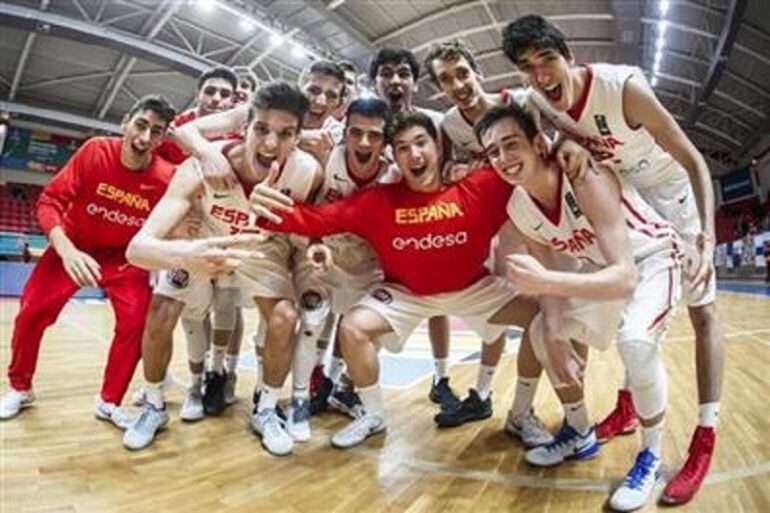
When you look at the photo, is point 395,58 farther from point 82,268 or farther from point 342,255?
point 82,268

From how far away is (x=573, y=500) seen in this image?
2.07 meters

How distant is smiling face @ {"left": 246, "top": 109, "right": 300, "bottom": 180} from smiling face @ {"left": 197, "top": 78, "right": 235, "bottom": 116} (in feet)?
4.35

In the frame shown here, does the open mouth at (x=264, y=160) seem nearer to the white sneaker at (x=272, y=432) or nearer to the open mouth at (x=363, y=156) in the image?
the open mouth at (x=363, y=156)

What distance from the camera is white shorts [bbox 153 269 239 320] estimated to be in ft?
9.51

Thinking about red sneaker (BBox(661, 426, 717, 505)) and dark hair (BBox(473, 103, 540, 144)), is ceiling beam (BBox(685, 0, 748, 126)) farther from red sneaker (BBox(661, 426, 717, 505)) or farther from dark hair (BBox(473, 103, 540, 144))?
red sneaker (BBox(661, 426, 717, 505))

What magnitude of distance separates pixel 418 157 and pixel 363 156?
0.34m

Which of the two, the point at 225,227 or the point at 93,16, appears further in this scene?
the point at 93,16

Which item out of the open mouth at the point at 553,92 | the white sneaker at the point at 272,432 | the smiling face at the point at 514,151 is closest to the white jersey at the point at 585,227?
the smiling face at the point at 514,151

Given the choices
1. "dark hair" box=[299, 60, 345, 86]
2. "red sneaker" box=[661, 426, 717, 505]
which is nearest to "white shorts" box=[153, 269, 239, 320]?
"dark hair" box=[299, 60, 345, 86]

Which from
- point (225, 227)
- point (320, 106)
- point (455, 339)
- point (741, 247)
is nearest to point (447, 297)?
point (225, 227)

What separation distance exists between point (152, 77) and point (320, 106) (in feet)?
43.5

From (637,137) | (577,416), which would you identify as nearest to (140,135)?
(637,137)

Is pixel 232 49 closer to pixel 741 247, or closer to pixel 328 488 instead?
pixel 328 488

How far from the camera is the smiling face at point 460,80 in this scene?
295 centimetres
